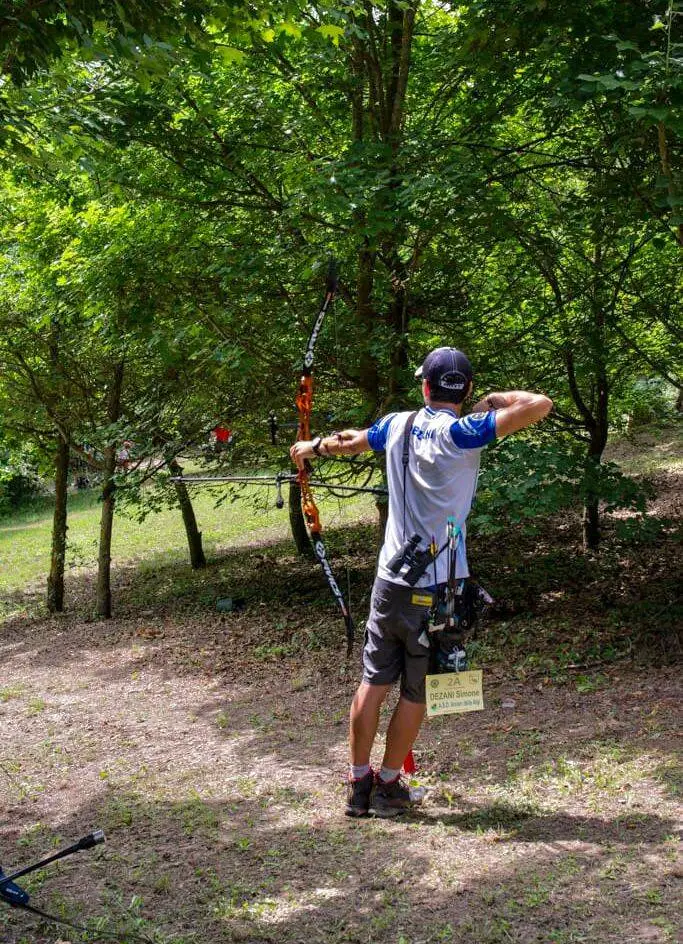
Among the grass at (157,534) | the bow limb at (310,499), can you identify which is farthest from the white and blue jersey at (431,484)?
the grass at (157,534)

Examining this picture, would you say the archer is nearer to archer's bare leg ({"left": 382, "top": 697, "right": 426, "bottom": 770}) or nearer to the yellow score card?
archer's bare leg ({"left": 382, "top": 697, "right": 426, "bottom": 770})

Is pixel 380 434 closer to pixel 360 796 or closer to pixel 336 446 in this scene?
pixel 336 446

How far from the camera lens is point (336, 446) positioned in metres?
4.36

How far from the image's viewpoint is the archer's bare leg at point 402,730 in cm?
404

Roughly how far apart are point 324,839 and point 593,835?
1.12m

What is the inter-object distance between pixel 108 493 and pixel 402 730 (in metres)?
7.28

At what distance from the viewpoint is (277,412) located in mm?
8875

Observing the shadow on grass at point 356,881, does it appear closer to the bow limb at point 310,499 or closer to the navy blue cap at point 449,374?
the bow limb at point 310,499

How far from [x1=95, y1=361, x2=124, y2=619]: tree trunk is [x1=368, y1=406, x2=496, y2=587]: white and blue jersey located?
21.9ft

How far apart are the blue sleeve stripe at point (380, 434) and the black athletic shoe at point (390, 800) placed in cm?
152

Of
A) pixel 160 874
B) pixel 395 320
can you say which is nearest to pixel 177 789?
pixel 160 874

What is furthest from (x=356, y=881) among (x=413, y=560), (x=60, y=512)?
(x=60, y=512)

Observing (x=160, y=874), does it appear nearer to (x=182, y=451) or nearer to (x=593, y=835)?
(x=593, y=835)

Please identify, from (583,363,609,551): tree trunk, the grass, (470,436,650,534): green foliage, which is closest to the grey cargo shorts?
(470,436,650,534): green foliage
